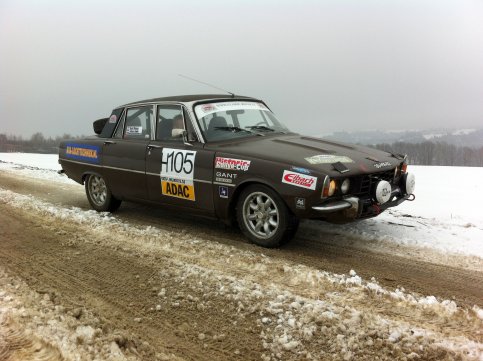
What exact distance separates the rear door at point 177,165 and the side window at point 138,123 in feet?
0.64

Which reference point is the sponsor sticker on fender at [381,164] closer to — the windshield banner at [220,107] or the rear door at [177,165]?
the rear door at [177,165]

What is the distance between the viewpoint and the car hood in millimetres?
4699

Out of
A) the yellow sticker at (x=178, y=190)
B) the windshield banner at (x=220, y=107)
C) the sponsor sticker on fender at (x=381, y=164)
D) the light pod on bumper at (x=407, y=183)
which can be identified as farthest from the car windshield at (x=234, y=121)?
the light pod on bumper at (x=407, y=183)

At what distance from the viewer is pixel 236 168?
5082 mm

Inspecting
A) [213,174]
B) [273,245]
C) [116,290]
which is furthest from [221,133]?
[116,290]

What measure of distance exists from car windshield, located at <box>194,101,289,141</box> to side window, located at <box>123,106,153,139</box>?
0.90 meters

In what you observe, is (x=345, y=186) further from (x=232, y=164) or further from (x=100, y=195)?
(x=100, y=195)

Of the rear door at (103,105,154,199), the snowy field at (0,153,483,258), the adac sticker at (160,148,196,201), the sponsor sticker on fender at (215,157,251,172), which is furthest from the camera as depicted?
the rear door at (103,105,154,199)

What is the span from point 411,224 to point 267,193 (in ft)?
8.13

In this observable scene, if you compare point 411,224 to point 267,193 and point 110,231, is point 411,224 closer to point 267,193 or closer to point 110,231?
point 267,193

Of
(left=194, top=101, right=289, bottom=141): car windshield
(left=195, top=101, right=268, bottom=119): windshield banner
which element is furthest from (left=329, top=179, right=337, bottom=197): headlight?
(left=195, top=101, right=268, bottom=119): windshield banner

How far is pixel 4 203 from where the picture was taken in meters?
7.68

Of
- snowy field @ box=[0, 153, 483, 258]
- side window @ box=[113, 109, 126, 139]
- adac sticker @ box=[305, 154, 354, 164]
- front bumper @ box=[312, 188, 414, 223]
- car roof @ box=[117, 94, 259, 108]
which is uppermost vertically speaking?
car roof @ box=[117, 94, 259, 108]

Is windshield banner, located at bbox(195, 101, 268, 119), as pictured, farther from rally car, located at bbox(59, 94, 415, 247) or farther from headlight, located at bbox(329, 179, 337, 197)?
headlight, located at bbox(329, 179, 337, 197)
